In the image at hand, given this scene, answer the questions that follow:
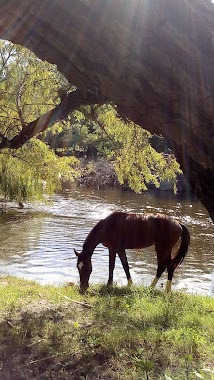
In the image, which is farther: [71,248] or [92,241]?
[71,248]

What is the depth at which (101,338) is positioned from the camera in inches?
154

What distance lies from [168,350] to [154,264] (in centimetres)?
830

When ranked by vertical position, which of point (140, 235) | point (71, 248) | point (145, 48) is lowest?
point (71, 248)

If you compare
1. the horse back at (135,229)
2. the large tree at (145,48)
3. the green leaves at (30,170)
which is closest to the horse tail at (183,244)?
the horse back at (135,229)

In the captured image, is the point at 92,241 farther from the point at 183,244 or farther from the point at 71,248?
the point at 71,248

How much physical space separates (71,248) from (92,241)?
5.73 meters

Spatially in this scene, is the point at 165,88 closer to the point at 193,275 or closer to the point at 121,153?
the point at 121,153

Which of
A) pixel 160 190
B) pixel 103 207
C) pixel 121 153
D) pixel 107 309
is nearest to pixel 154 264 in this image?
pixel 121 153

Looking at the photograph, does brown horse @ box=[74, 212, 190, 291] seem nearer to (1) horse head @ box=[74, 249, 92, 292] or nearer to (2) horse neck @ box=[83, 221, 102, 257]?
(2) horse neck @ box=[83, 221, 102, 257]

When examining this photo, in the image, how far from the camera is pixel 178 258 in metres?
8.33

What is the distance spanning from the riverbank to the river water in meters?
3.73

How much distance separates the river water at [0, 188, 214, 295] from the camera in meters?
10.2

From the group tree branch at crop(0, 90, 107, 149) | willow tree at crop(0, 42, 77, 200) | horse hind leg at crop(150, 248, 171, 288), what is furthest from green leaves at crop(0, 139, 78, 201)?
horse hind leg at crop(150, 248, 171, 288)

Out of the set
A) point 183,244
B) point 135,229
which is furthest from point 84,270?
point 183,244
